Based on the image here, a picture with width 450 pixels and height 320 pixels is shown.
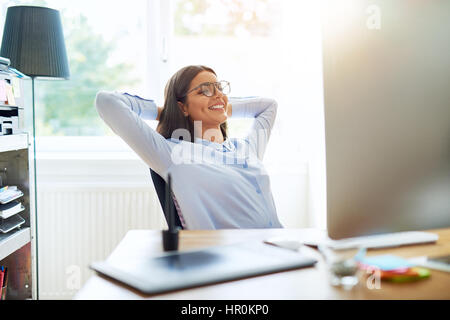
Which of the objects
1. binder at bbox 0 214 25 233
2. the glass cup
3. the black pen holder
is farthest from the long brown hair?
the glass cup

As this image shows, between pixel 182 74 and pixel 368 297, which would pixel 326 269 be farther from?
pixel 182 74

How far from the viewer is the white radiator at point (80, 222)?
2.53 m

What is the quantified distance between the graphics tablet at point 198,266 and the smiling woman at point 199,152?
24.3 inches

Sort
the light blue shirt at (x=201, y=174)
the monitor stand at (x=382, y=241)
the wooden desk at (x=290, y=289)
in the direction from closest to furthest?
the wooden desk at (x=290, y=289)
the monitor stand at (x=382, y=241)
the light blue shirt at (x=201, y=174)

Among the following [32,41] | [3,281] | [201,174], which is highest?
[32,41]

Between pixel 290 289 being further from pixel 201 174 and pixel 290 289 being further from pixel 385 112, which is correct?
pixel 201 174

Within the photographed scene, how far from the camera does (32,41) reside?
2135 millimetres

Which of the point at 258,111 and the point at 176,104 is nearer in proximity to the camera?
the point at 176,104

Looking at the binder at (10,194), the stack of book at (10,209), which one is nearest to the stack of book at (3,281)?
the stack of book at (10,209)

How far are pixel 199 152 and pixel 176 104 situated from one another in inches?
9.8

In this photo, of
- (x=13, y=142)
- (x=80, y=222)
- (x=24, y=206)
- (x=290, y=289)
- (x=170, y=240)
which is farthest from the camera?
(x=80, y=222)

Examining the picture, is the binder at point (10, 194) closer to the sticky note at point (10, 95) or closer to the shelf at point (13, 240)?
the shelf at point (13, 240)

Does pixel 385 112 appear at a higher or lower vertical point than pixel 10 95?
lower

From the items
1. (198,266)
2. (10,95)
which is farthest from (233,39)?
(198,266)
